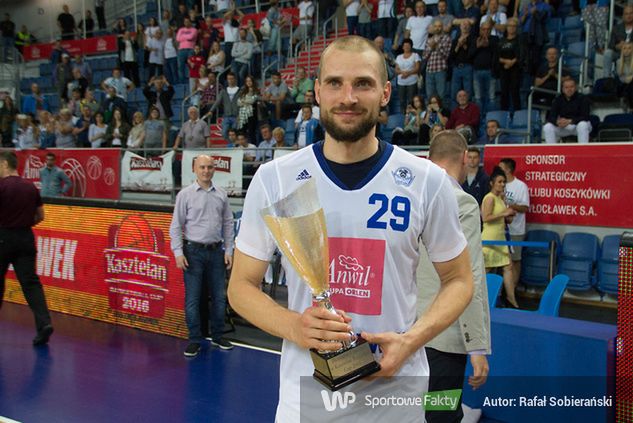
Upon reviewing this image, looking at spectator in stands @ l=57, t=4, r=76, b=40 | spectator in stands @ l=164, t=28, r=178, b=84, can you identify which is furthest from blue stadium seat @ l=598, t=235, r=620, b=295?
spectator in stands @ l=57, t=4, r=76, b=40

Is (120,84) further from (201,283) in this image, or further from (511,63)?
(201,283)

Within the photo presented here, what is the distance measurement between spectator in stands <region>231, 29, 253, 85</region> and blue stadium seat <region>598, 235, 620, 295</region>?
30.2ft

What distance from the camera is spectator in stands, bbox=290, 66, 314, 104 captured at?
40.9 ft

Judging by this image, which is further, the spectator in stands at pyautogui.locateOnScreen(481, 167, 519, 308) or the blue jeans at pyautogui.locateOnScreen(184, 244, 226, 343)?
the spectator in stands at pyautogui.locateOnScreen(481, 167, 519, 308)

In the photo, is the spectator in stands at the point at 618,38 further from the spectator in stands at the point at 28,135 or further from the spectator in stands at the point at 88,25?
the spectator in stands at the point at 88,25

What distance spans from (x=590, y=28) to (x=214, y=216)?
7.52 meters

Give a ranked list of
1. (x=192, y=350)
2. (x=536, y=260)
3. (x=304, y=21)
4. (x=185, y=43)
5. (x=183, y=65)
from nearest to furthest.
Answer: (x=192, y=350) < (x=536, y=260) < (x=304, y=21) < (x=185, y=43) < (x=183, y=65)

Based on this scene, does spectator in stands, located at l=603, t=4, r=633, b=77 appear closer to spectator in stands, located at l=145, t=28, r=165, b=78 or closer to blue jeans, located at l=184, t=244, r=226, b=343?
blue jeans, located at l=184, t=244, r=226, b=343

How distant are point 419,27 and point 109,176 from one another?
6316 millimetres

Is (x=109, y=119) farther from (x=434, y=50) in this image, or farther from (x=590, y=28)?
(x=590, y=28)

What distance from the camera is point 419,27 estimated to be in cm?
1160

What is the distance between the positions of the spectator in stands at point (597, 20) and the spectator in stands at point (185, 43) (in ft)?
30.4

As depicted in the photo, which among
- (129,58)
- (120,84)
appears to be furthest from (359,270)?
(129,58)

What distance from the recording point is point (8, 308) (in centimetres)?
830
